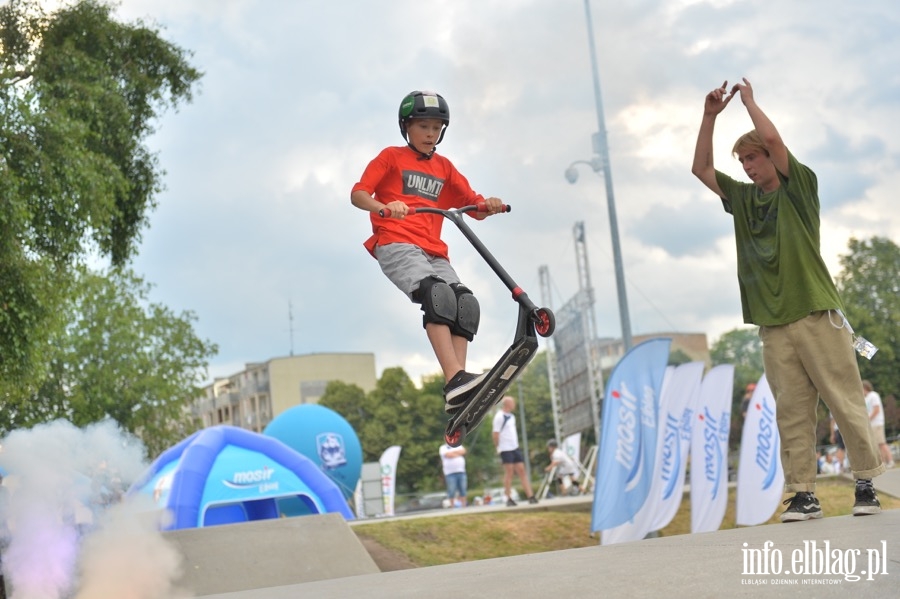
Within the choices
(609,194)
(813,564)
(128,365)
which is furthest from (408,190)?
(128,365)

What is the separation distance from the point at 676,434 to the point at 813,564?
11945mm

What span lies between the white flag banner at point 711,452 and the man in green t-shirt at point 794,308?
10168 millimetres

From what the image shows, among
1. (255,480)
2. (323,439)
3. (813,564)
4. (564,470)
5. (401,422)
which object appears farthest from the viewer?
(401,422)

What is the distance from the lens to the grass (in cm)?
1466

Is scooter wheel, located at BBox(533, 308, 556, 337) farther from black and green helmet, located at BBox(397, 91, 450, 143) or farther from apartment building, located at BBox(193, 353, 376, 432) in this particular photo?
apartment building, located at BBox(193, 353, 376, 432)

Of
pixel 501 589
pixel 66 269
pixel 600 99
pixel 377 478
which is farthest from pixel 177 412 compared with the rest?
pixel 501 589

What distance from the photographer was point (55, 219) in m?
12.0

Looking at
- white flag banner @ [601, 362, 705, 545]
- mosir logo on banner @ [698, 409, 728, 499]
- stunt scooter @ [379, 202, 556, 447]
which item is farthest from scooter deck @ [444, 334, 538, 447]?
mosir logo on banner @ [698, 409, 728, 499]

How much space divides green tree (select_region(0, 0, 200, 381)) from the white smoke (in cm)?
270

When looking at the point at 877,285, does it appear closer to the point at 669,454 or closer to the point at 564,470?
the point at 564,470

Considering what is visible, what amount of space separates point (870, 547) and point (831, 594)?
29.6 inches

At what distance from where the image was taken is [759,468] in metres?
16.4

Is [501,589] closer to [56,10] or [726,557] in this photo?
[726,557]

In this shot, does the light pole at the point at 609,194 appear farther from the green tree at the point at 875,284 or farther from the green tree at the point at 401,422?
the green tree at the point at 401,422
